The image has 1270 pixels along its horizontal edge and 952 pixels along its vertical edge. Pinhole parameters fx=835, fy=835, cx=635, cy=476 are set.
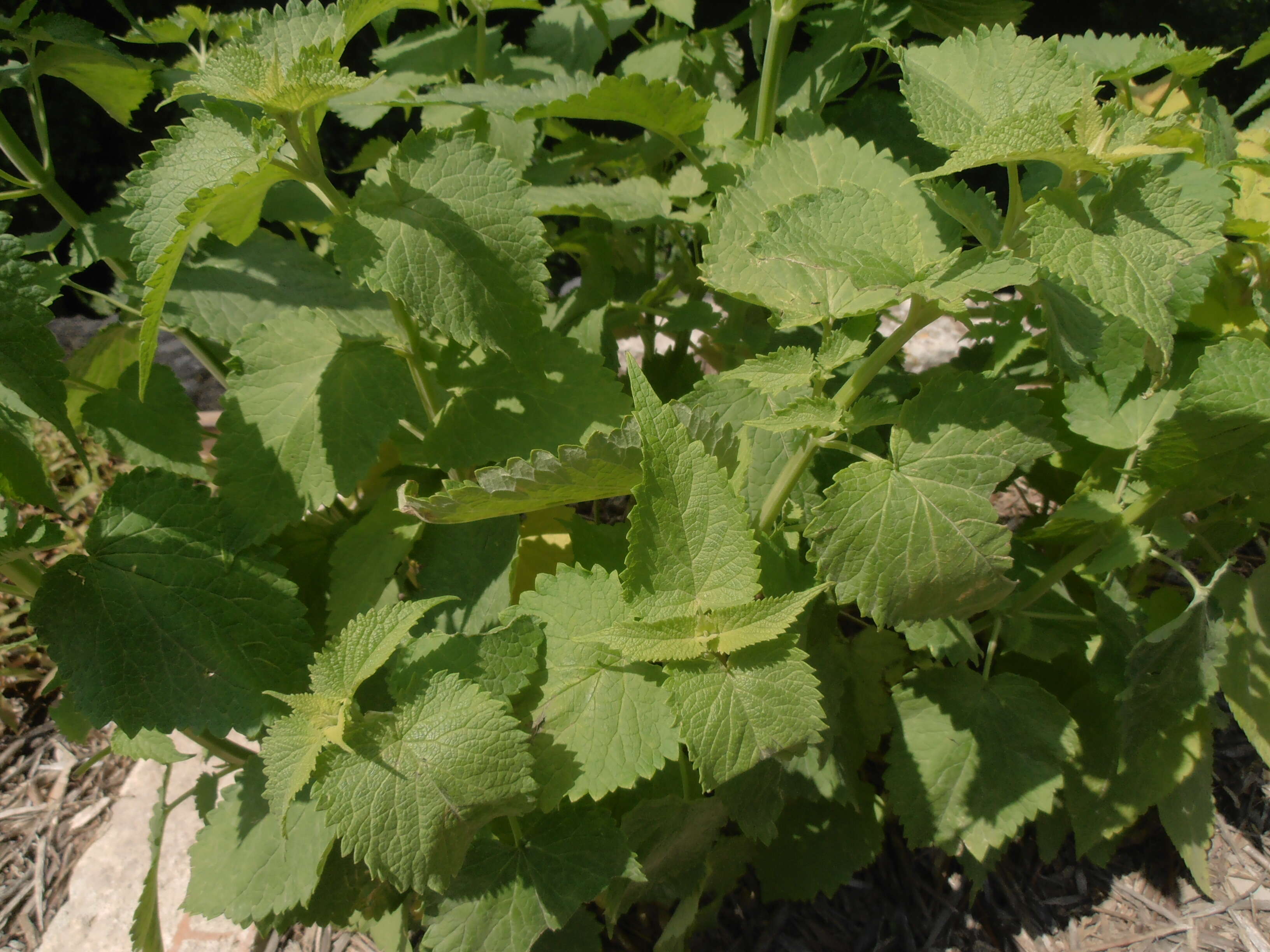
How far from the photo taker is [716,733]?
3.01 ft

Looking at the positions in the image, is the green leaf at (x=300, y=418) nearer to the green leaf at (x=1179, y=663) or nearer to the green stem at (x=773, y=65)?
the green stem at (x=773, y=65)

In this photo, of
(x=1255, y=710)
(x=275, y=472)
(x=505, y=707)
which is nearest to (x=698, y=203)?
(x=275, y=472)

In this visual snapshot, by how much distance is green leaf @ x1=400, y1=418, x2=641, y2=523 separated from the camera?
3.04ft

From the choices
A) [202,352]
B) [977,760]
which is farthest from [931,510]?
[202,352]

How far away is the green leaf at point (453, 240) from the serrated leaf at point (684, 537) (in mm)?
274

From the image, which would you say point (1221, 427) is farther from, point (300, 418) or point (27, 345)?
point (27, 345)

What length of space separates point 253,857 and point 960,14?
5.97ft

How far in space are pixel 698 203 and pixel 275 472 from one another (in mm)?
863

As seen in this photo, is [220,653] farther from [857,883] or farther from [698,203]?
[857,883]

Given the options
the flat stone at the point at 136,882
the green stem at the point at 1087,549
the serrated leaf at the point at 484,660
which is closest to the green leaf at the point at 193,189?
the serrated leaf at the point at 484,660

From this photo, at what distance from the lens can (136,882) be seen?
5.36 feet

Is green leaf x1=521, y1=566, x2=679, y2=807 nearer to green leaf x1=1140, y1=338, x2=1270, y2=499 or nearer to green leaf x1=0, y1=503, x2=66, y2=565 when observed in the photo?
green leaf x1=0, y1=503, x2=66, y2=565

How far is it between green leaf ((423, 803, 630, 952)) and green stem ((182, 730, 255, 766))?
0.45m

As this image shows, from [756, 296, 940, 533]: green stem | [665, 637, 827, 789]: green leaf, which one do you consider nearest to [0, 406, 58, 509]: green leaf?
[665, 637, 827, 789]: green leaf
